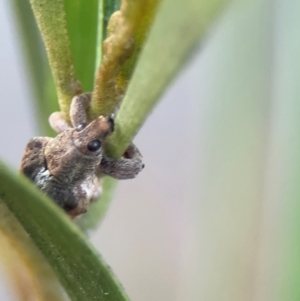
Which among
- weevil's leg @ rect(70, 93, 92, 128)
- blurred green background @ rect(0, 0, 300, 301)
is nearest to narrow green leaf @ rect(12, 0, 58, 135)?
blurred green background @ rect(0, 0, 300, 301)

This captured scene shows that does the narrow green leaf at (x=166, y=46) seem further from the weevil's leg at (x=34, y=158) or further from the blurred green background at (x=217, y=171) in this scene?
the blurred green background at (x=217, y=171)

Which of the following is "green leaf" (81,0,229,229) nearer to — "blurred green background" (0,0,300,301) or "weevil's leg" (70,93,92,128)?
"weevil's leg" (70,93,92,128)

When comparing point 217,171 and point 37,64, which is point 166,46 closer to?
point 37,64

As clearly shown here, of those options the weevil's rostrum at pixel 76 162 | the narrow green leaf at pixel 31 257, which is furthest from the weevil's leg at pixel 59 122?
the narrow green leaf at pixel 31 257

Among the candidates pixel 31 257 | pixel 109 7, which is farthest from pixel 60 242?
pixel 109 7

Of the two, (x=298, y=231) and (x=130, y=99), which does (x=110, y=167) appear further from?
(x=298, y=231)
